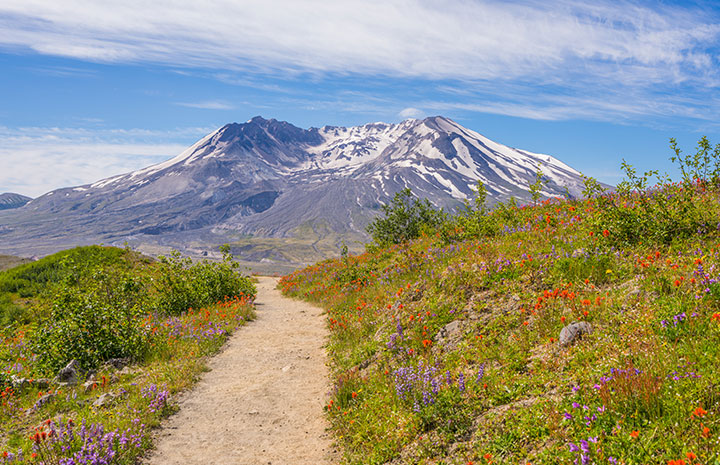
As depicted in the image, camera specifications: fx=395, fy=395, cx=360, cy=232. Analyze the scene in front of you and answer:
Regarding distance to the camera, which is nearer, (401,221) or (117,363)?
(117,363)

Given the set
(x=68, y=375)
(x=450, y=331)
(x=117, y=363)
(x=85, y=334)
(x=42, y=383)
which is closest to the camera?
(x=450, y=331)

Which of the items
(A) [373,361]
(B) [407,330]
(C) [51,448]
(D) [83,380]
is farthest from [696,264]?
(D) [83,380]

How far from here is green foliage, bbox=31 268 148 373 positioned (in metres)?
9.59

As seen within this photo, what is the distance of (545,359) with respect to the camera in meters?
5.76

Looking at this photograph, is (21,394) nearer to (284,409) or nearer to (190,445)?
(190,445)

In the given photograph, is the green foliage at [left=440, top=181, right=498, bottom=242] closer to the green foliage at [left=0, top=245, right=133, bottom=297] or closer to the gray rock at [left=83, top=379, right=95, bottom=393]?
the gray rock at [left=83, top=379, right=95, bottom=393]

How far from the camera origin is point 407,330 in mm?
8938

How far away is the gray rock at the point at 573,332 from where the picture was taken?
578cm

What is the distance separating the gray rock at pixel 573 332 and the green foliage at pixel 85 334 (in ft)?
32.5

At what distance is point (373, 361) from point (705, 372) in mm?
5893

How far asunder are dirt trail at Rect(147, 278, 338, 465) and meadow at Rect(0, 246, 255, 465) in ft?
1.56

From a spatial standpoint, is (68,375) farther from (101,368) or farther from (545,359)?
(545,359)

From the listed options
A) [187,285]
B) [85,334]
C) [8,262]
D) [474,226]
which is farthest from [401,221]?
[8,262]

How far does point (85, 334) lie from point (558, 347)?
10.6 m
